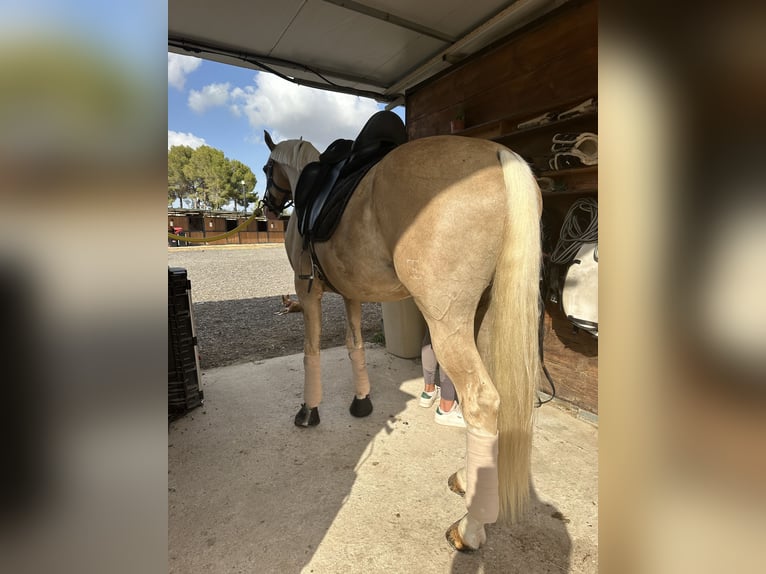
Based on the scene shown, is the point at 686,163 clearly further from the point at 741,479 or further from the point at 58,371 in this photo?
the point at 58,371

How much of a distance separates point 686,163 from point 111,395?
0.56m

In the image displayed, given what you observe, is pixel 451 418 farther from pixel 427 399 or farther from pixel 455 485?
pixel 455 485

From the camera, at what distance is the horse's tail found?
1.46 m

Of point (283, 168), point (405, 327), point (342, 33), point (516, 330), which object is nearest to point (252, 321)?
point (405, 327)

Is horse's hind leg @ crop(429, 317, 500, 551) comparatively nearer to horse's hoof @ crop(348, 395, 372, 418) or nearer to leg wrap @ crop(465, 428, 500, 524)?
leg wrap @ crop(465, 428, 500, 524)

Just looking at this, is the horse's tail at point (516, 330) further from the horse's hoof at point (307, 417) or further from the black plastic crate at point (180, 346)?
the black plastic crate at point (180, 346)

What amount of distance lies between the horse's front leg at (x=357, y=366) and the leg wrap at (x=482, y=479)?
1208 millimetres

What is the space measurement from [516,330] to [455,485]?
899 millimetres

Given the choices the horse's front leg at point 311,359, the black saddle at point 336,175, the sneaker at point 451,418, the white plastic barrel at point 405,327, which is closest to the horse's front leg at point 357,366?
the horse's front leg at point 311,359

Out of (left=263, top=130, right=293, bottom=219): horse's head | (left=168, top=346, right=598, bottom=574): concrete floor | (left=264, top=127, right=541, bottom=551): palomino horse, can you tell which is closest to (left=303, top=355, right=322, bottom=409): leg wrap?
(left=168, top=346, right=598, bottom=574): concrete floor

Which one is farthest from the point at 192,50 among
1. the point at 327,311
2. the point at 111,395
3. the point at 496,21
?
the point at 327,311

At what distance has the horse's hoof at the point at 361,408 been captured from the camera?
8.48 feet

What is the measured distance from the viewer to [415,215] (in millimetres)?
1533

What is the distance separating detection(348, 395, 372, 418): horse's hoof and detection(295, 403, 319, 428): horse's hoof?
27cm
